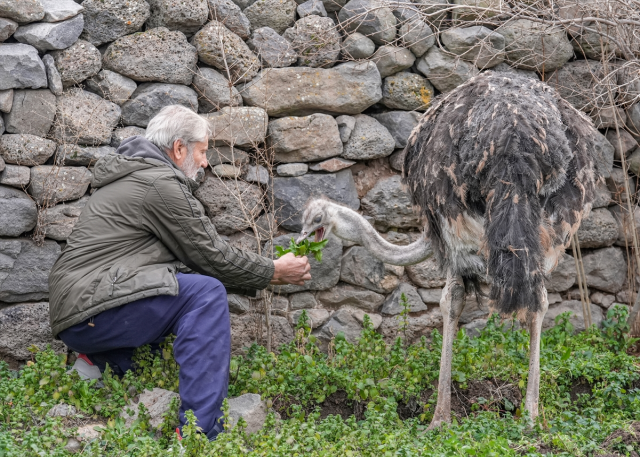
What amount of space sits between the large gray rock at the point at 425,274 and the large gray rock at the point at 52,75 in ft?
10.0

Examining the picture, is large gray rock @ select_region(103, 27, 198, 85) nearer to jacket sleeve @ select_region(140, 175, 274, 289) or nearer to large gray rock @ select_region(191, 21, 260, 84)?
large gray rock @ select_region(191, 21, 260, 84)

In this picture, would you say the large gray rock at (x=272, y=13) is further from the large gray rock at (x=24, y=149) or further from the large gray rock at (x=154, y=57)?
the large gray rock at (x=24, y=149)

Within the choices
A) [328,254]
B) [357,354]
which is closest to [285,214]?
[328,254]

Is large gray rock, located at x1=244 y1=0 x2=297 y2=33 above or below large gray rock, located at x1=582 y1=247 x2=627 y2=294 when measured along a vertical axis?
above

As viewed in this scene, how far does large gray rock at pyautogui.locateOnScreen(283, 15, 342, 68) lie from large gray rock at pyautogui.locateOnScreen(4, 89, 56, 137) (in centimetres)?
188

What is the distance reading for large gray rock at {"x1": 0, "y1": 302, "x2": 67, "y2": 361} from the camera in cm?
527

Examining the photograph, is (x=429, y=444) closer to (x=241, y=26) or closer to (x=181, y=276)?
(x=181, y=276)

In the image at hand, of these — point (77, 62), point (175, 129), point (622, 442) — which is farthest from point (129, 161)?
point (622, 442)

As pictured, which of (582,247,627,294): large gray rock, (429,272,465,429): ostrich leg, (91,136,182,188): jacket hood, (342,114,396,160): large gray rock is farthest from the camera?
(582,247,627,294): large gray rock

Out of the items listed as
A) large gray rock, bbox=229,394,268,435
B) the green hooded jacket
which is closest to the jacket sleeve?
the green hooded jacket

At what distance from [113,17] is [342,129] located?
1925 millimetres

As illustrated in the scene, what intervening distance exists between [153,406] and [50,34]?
8.71ft

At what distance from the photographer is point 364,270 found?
621 centimetres

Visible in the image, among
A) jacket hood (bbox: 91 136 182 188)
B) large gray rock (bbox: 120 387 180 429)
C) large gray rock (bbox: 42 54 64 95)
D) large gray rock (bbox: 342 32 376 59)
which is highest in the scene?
large gray rock (bbox: 342 32 376 59)
